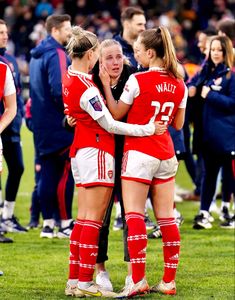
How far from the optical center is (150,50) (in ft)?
25.4

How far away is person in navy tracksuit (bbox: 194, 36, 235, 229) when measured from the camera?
11484 mm

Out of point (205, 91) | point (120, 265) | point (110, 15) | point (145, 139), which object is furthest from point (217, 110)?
point (110, 15)

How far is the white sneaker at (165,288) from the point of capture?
7918 mm

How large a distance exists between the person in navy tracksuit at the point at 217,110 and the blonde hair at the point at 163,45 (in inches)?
146

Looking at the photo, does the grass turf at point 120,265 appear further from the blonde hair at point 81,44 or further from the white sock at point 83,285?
the blonde hair at point 81,44

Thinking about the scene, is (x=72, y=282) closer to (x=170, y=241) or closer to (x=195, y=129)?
(x=170, y=241)

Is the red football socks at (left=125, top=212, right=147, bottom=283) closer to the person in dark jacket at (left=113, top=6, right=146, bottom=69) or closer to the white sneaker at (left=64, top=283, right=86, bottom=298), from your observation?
the white sneaker at (left=64, top=283, right=86, bottom=298)

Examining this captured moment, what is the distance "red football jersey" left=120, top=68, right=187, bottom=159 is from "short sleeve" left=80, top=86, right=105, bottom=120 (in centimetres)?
19

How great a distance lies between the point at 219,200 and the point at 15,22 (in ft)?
62.3

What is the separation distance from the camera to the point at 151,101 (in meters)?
7.68

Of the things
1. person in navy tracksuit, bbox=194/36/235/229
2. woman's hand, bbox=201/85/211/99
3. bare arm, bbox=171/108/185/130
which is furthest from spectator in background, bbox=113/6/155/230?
bare arm, bbox=171/108/185/130

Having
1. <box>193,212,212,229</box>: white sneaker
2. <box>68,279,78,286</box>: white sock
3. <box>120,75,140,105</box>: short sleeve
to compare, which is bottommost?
<box>193,212,212,229</box>: white sneaker

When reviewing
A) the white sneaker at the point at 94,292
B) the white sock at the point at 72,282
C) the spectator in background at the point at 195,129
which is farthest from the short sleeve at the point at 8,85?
the spectator in background at the point at 195,129

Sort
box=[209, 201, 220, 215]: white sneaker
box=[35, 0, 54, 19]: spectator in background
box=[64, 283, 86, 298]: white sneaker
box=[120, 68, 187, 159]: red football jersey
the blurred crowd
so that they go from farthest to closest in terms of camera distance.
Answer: box=[35, 0, 54, 19]: spectator in background, the blurred crowd, box=[209, 201, 220, 215]: white sneaker, box=[64, 283, 86, 298]: white sneaker, box=[120, 68, 187, 159]: red football jersey
